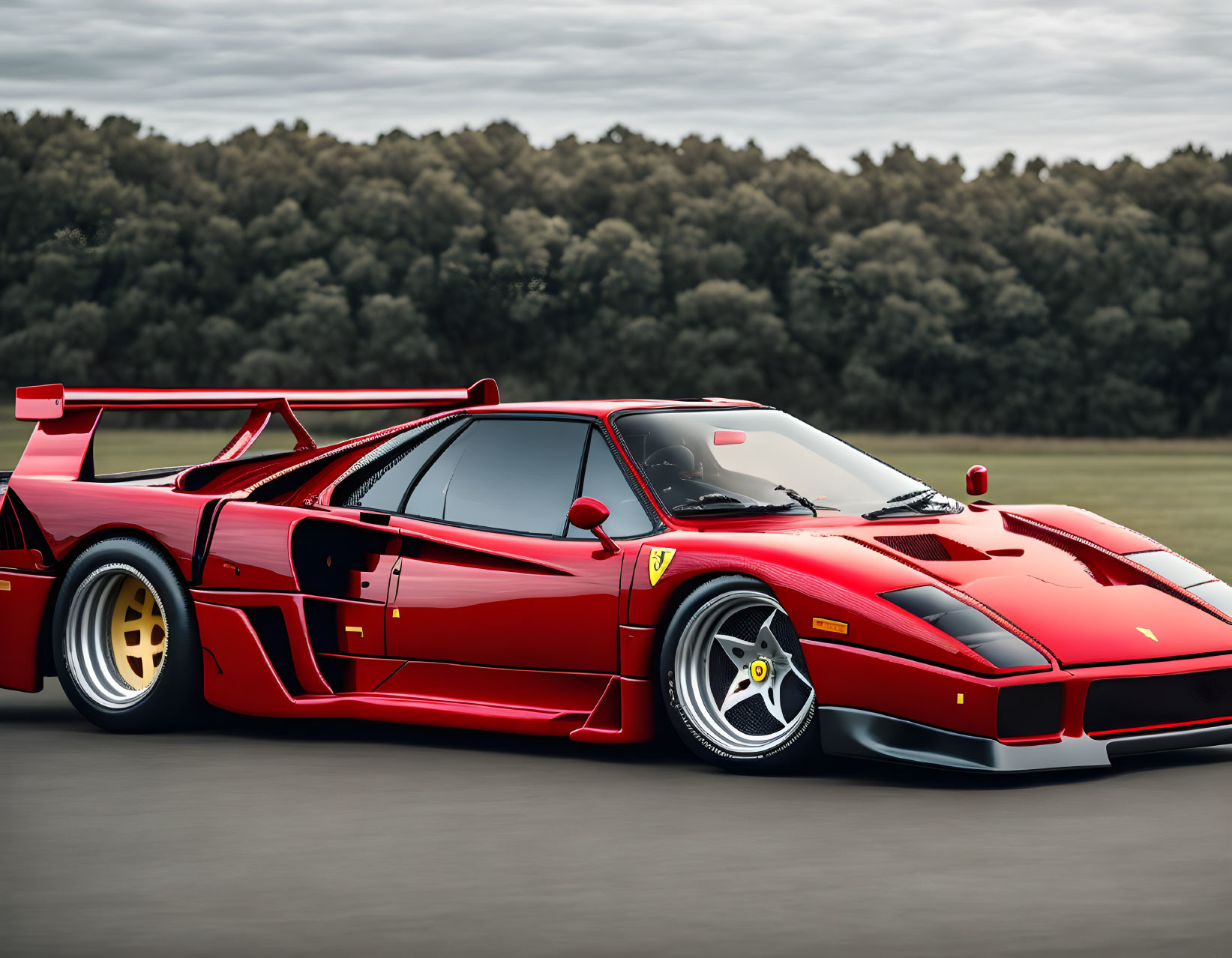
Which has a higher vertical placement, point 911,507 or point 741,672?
point 911,507

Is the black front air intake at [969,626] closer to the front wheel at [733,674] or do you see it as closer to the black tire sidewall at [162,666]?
the front wheel at [733,674]

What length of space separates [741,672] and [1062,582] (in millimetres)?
1160

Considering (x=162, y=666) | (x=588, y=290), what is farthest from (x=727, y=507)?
(x=588, y=290)

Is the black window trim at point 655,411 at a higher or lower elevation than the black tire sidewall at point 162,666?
higher

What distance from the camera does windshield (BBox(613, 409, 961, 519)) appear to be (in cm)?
771

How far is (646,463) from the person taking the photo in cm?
778

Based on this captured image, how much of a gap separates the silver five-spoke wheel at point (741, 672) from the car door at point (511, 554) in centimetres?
32

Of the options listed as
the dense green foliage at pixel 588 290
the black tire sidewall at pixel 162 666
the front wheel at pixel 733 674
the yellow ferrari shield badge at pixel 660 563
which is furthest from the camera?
the dense green foliage at pixel 588 290

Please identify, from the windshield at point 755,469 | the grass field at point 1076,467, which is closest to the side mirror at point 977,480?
the windshield at point 755,469

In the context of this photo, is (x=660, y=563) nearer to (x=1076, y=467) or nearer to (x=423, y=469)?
(x=423, y=469)

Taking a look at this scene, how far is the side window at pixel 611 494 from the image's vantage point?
7555 mm

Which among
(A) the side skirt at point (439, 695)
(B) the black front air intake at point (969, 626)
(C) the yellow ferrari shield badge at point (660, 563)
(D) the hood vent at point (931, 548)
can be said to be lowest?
(A) the side skirt at point (439, 695)

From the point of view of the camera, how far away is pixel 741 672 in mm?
7188

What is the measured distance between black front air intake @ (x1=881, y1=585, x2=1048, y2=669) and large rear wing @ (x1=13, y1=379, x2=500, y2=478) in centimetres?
249
